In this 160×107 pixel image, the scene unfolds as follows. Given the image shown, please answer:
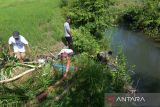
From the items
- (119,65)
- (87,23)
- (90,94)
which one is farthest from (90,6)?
(90,94)

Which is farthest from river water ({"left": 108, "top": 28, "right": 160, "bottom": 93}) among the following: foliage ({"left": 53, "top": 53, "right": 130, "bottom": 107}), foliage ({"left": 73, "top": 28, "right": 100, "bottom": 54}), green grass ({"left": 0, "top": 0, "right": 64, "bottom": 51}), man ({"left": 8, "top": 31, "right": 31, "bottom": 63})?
foliage ({"left": 53, "top": 53, "right": 130, "bottom": 107})

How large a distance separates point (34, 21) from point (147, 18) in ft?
26.0

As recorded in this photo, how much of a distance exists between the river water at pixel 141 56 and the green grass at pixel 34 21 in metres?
3.16

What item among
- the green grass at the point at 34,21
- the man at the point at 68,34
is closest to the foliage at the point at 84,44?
the man at the point at 68,34

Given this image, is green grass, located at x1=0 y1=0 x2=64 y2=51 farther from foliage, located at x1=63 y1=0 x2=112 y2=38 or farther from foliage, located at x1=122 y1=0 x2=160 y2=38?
foliage, located at x1=122 y1=0 x2=160 y2=38

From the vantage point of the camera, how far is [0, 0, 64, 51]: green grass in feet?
55.1

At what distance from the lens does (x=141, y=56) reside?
20391 millimetres

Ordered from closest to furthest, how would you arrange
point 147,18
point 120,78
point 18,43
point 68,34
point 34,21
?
point 120,78, point 18,43, point 68,34, point 34,21, point 147,18

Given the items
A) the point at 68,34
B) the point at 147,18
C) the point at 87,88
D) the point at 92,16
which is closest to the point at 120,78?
the point at 87,88

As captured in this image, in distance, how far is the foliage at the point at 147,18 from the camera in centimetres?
2312

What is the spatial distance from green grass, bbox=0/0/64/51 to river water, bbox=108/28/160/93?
3.16 meters

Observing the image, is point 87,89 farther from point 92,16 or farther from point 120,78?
point 92,16

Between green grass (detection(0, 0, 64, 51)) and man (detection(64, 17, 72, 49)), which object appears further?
green grass (detection(0, 0, 64, 51))

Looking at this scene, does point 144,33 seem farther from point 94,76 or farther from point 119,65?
point 94,76
